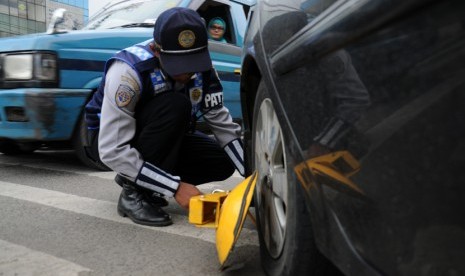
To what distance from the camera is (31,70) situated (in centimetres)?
351

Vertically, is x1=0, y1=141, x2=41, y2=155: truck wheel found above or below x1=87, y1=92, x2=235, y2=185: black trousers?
below

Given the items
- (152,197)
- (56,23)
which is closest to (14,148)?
(56,23)

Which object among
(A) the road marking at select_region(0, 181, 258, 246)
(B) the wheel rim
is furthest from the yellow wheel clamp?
(A) the road marking at select_region(0, 181, 258, 246)

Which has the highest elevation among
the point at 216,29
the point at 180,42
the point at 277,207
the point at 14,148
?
the point at 216,29

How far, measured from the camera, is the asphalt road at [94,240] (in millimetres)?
1937

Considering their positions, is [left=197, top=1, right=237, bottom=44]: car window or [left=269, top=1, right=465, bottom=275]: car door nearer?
[left=269, top=1, right=465, bottom=275]: car door

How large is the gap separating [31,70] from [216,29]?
162 centimetres

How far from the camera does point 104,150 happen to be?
7.82 feet

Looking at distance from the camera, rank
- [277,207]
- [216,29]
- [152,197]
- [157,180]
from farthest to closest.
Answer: [216,29] < [152,197] < [157,180] < [277,207]

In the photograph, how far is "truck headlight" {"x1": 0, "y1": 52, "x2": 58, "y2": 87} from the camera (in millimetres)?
3494

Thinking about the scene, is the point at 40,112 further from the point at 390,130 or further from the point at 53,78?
the point at 390,130

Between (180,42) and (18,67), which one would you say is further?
(18,67)

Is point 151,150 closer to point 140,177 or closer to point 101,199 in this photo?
point 140,177

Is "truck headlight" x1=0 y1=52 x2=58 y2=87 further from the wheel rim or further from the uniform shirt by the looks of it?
the wheel rim
